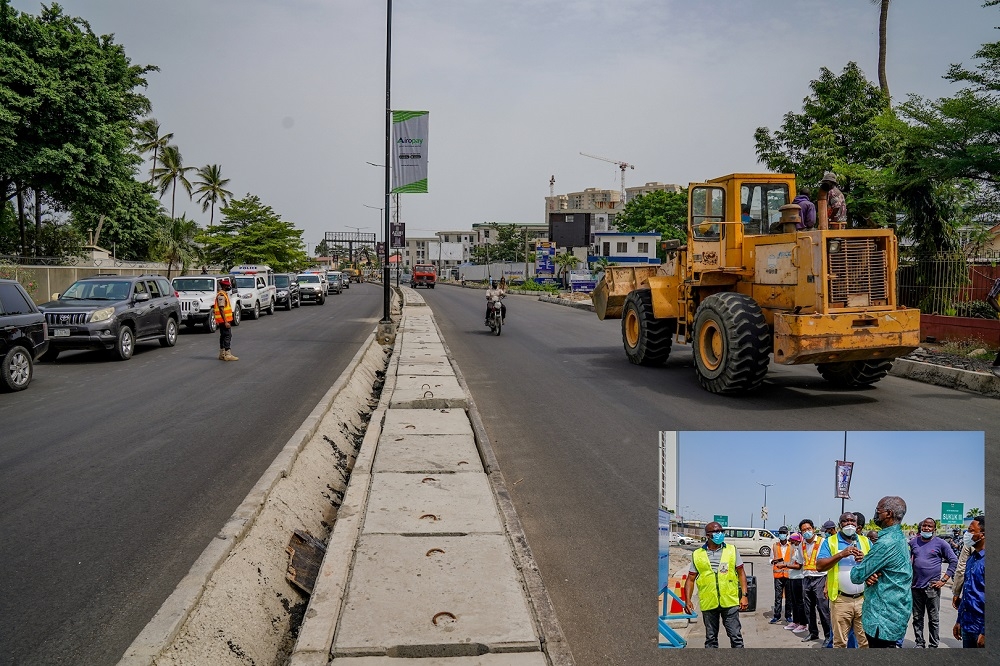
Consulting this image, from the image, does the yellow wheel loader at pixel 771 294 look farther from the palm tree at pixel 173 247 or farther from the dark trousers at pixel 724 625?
the palm tree at pixel 173 247

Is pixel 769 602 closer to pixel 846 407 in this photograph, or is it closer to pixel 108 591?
pixel 108 591

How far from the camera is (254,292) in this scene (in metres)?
31.2

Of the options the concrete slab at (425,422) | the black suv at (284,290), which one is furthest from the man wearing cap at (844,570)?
the black suv at (284,290)

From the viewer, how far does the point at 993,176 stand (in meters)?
18.3

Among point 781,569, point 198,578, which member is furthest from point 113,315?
point 781,569

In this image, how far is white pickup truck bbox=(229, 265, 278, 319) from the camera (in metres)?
30.6

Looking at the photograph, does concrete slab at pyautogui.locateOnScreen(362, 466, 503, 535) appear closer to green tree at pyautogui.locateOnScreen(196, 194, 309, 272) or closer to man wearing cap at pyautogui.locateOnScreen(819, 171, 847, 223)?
man wearing cap at pyautogui.locateOnScreen(819, 171, 847, 223)

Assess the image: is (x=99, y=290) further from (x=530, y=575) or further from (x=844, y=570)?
(x=844, y=570)

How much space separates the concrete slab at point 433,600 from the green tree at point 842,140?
72.6 feet

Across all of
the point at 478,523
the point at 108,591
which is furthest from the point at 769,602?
the point at 108,591

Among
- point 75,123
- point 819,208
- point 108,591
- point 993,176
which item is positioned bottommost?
point 108,591

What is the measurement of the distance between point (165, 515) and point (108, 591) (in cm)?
145

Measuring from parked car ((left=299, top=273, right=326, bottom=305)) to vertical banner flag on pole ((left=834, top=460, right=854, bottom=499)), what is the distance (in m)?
42.5

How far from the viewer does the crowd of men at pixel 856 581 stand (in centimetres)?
223
